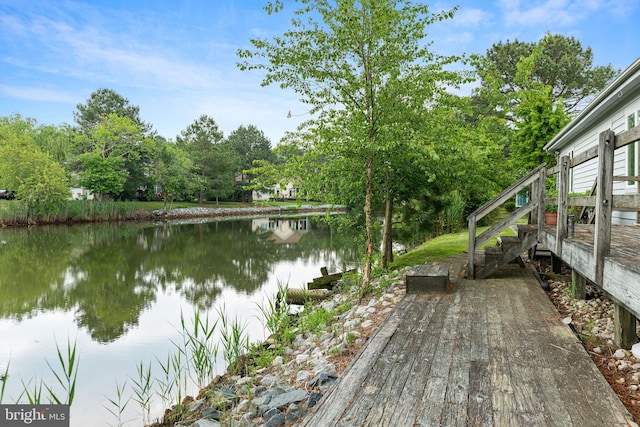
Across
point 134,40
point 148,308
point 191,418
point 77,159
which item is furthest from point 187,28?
point 191,418

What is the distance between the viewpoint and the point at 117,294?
1166 centimetres

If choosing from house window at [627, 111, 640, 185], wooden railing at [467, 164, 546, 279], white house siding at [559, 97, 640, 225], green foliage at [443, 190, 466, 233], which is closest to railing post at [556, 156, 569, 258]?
wooden railing at [467, 164, 546, 279]

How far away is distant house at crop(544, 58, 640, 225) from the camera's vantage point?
7854mm

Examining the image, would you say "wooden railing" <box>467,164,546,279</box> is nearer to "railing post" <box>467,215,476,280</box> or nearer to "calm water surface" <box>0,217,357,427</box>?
"railing post" <box>467,215,476,280</box>

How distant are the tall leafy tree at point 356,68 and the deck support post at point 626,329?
3937 mm

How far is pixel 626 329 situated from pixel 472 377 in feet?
6.25

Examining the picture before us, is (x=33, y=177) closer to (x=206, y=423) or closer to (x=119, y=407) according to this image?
(x=119, y=407)

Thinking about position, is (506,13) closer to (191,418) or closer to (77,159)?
(191,418)

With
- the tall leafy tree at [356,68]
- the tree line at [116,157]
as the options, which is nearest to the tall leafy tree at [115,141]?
the tree line at [116,157]

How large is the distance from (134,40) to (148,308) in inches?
1955

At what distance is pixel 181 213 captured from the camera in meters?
44.4

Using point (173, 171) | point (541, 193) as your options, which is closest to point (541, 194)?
point (541, 193)

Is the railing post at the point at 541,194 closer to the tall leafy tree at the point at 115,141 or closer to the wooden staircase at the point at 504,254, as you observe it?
the wooden staircase at the point at 504,254

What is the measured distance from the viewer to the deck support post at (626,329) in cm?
385
